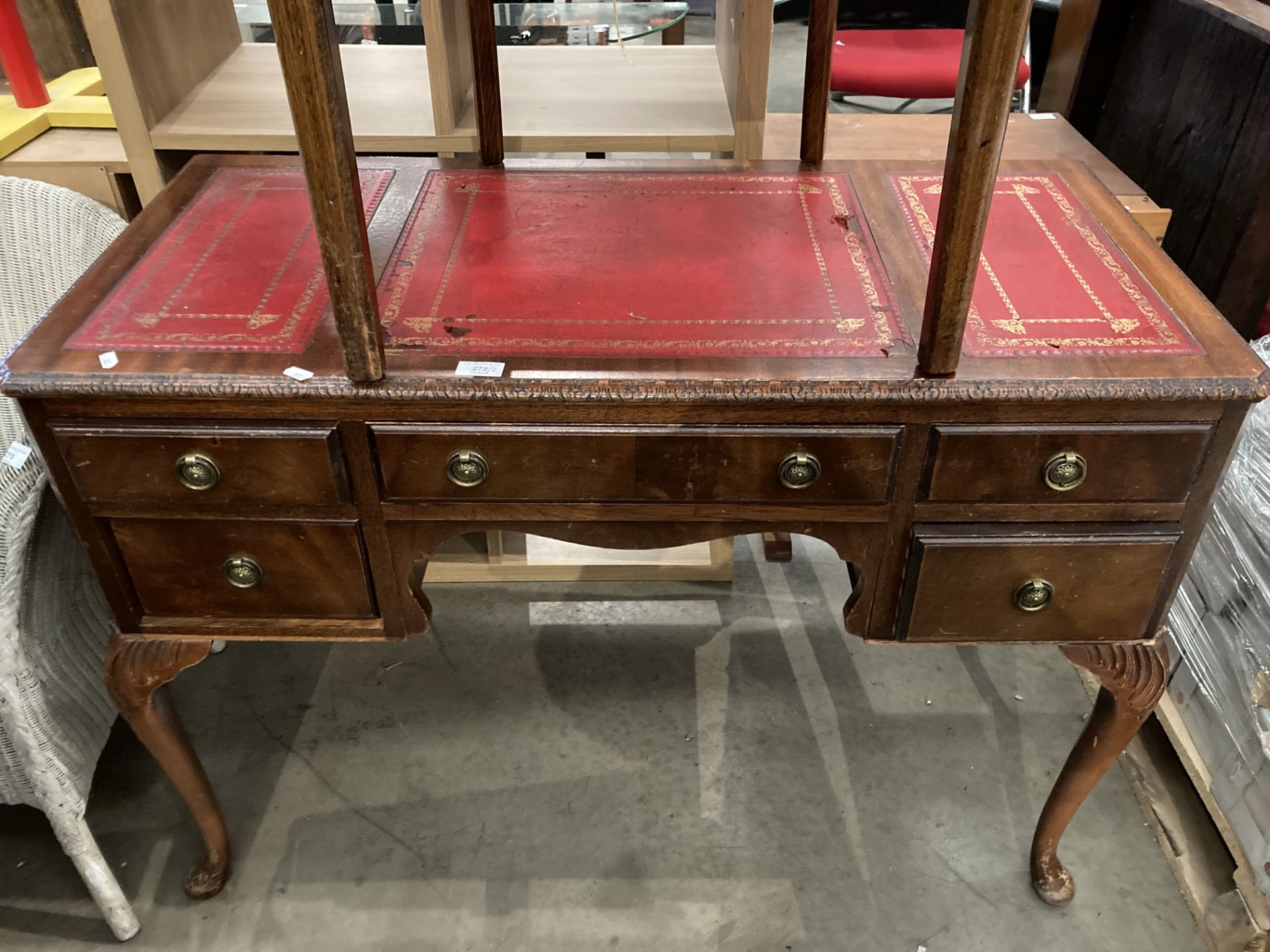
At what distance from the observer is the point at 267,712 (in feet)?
6.56

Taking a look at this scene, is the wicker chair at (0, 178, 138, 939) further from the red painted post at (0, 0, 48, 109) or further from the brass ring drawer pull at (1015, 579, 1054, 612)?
the brass ring drawer pull at (1015, 579, 1054, 612)

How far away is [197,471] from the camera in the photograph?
119cm

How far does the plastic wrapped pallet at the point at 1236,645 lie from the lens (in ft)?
5.18

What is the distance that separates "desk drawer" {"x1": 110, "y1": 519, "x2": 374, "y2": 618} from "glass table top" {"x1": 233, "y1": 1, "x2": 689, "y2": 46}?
1343mm

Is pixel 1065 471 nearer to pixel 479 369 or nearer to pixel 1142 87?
pixel 479 369

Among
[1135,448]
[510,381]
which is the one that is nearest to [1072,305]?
[1135,448]

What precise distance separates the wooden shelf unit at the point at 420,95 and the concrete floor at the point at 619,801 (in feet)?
3.35

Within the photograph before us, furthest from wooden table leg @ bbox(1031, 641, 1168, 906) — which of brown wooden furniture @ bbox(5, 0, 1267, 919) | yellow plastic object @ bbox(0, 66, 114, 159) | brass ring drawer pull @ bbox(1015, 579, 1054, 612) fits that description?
yellow plastic object @ bbox(0, 66, 114, 159)

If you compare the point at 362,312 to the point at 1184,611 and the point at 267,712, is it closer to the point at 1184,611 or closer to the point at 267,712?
the point at 267,712

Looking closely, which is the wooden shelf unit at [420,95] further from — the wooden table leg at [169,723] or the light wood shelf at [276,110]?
the wooden table leg at [169,723]

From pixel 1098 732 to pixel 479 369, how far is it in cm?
103

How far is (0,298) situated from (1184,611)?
2.08 metres

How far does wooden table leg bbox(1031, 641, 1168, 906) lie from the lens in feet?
4.42

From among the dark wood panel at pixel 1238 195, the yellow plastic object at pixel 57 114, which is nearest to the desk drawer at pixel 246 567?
the yellow plastic object at pixel 57 114
